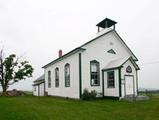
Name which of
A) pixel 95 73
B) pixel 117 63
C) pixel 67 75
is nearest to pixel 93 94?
pixel 95 73

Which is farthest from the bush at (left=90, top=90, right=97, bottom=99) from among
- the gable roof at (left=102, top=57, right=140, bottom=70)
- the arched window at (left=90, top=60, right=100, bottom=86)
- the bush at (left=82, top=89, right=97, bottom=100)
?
the gable roof at (left=102, top=57, right=140, bottom=70)

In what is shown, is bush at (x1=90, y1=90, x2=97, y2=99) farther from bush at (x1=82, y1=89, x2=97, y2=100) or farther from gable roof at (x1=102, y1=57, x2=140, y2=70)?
gable roof at (x1=102, y1=57, x2=140, y2=70)

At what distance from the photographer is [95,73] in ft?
83.5

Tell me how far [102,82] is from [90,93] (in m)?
2.46

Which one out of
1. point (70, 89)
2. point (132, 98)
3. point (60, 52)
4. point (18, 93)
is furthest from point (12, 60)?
point (132, 98)

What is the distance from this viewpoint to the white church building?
2402cm

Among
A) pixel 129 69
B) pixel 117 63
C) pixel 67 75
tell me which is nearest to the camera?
pixel 117 63

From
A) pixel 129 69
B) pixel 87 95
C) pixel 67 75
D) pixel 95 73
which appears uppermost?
pixel 129 69

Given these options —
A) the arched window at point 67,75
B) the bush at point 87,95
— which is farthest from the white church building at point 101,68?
the bush at point 87,95

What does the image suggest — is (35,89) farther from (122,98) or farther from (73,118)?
(73,118)

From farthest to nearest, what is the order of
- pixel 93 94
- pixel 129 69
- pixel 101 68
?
pixel 101 68 < pixel 129 69 < pixel 93 94

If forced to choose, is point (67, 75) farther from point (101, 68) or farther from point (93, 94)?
point (93, 94)

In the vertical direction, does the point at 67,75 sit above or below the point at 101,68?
below

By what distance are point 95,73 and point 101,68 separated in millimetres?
919
